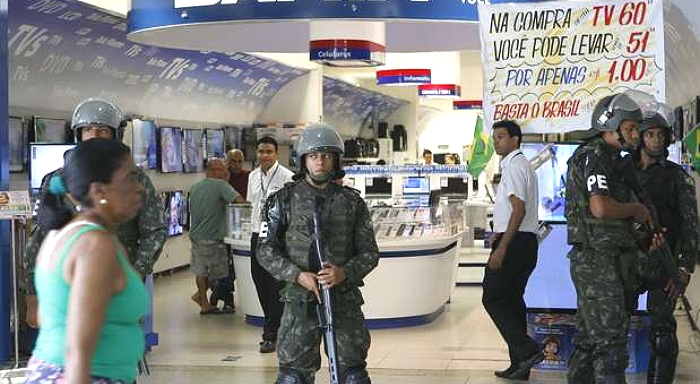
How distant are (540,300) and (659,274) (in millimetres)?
2058

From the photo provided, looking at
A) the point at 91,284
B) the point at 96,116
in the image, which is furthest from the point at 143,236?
the point at 91,284

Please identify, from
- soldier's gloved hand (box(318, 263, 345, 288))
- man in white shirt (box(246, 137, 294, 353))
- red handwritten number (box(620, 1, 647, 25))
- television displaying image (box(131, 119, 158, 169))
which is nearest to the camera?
soldier's gloved hand (box(318, 263, 345, 288))

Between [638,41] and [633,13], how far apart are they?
19cm

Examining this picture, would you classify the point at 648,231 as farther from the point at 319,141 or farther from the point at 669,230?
the point at 319,141

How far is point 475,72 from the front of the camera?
3200 cm

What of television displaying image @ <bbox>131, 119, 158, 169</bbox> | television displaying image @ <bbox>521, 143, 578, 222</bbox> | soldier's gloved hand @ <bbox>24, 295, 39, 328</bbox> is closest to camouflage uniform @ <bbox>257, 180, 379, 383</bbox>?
soldier's gloved hand @ <bbox>24, 295, 39, 328</bbox>

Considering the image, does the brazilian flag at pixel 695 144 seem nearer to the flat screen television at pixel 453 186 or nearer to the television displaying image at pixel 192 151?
the flat screen television at pixel 453 186

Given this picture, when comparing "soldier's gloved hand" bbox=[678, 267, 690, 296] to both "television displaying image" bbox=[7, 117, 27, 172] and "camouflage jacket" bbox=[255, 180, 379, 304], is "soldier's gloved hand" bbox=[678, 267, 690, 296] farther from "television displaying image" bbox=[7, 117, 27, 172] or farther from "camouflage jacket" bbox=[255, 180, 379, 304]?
"television displaying image" bbox=[7, 117, 27, 172]

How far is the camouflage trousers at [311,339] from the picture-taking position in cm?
536

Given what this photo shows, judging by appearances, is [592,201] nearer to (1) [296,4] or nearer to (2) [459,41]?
(1) [296,4]

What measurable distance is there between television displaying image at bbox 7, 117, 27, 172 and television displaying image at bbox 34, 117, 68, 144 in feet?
0.54

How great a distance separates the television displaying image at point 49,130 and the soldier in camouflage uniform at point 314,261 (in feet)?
23.5

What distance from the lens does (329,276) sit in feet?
17.2

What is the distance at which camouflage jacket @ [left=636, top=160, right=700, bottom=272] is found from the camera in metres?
6.61
